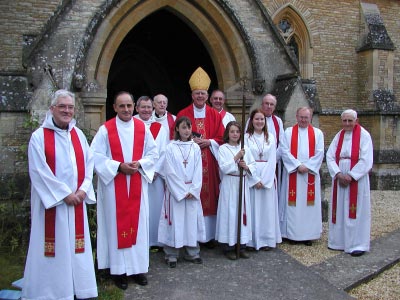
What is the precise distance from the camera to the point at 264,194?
6289mm

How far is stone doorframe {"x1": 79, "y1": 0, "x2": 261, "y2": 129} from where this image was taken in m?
6.93

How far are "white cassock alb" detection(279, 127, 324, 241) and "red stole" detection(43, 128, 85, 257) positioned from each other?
3606mm

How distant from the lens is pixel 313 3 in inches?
538

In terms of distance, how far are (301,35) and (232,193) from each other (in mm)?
9490

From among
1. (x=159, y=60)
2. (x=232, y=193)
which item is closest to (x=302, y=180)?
(x=232, y=193)

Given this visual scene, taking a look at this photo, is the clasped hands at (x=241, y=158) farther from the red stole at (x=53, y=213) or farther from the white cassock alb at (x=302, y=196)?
the red stole at (x=53, y=213)

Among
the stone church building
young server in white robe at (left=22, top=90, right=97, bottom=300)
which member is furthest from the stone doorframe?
young server in white robe at (left=22, top=90, right=97, bottom=300)

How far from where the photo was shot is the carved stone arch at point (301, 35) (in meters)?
13.6

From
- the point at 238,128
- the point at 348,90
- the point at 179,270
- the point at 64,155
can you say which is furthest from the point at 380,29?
the point at 64,155

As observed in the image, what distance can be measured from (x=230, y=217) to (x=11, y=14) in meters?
7.30

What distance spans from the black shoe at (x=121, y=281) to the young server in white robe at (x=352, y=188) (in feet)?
11.0

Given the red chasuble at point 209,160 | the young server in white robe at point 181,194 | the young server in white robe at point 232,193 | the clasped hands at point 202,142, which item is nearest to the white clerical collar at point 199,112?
the red chasuble at point 209,160

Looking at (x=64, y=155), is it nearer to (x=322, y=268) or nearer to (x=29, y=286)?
(x=29, y=286)

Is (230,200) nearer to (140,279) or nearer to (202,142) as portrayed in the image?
(202,142)
